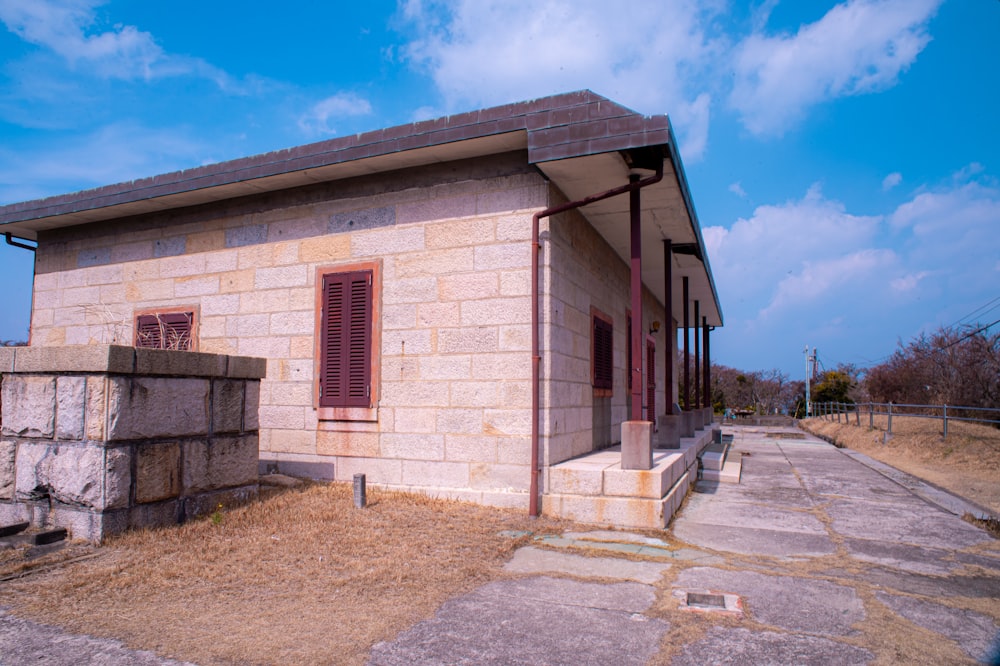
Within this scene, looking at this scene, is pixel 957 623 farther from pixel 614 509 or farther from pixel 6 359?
pixel 6 359

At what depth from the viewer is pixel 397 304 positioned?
22.6ft

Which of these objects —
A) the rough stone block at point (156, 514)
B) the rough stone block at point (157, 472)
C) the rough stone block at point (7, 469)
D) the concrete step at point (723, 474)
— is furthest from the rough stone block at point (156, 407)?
the concrete step at point (723, 474)

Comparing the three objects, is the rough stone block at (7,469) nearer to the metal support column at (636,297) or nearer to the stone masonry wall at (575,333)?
the stone masonry wall at (575,333)

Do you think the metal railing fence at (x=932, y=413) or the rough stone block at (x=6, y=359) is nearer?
the rough stone block at (x=6, y=359)

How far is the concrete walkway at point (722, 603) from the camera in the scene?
294cm

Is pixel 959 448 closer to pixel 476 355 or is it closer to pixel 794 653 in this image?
pixel 476 355

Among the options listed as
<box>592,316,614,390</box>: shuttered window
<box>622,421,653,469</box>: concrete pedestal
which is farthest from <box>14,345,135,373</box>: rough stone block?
<box>592,316,614,390</box>: shuttered window

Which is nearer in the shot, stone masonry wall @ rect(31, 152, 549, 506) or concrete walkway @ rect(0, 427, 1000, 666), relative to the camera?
concrete walkway @ rect(0, 427, 1000, 666)

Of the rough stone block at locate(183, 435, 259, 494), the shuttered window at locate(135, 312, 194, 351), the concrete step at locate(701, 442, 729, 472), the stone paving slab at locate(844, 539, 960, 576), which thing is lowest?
the stone paving slab at locate(844, 539, 960, 576)

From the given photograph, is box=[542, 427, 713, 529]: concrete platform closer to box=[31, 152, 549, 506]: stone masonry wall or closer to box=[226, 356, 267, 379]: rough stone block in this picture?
box=[31, 152, 549, 506]: stone masonry wall

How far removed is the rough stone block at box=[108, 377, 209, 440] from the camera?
4621 mm

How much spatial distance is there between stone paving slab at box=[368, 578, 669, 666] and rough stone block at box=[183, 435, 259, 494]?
9.63 ft

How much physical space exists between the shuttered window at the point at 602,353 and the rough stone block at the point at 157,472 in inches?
204

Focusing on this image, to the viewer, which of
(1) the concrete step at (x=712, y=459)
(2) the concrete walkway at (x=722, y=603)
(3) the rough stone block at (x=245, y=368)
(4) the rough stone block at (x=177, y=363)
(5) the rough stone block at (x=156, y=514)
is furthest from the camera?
(1) the concrete step at (x=712, y=459)
